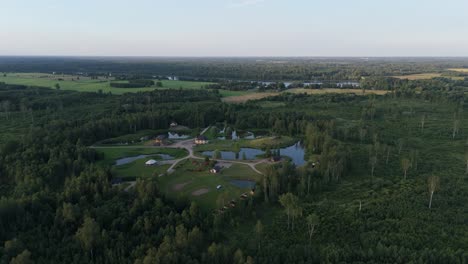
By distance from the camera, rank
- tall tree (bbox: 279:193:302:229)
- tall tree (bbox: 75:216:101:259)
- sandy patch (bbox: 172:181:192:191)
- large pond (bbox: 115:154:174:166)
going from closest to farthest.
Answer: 1. tall tree (bbox: 75:216:101:259)
2. tall tree (bbox: 279:193:302:229)
3. sandy patch (bbox: 172:181:192:191)
4. large pond (bbox: 115:154:174:166)

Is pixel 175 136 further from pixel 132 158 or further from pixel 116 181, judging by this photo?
pixel 116 181

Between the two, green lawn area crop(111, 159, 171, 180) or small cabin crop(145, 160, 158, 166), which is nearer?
green lawn area crop(111, 159, 171, 180)

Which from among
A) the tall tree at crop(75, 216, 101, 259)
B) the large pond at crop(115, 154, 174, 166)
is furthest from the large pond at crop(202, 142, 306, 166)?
the tall tree at crop(75, 216, 101, 259)

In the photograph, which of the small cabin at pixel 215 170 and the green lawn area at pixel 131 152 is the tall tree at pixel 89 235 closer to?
the small cabin at pixel 215 170

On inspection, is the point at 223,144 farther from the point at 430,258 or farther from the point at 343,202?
the point at 430,258

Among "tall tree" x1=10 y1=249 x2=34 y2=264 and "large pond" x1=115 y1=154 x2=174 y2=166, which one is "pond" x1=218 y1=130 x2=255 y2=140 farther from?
"tall tree" x1=10 y1=249 x2=34 y2=264

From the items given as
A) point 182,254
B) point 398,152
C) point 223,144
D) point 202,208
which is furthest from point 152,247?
point 398,152

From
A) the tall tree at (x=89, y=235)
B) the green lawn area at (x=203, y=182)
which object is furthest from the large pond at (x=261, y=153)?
the tall tree at (x=89, y=235)

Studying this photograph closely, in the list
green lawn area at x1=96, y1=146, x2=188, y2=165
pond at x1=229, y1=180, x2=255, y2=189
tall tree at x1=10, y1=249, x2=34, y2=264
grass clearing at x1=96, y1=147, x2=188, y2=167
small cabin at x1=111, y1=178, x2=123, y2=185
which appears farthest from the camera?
grass clearing at x1=96, y1=147, x2=188, y2=167
